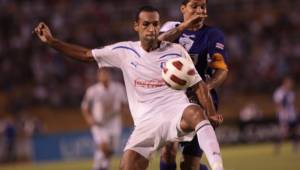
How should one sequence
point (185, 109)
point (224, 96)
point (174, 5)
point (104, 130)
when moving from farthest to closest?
point (174, 5) → point (224, 96) → point (104, 130) → point (185, 109)

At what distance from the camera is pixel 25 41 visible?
99.7 ft

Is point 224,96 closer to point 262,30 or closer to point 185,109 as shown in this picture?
point 262,30

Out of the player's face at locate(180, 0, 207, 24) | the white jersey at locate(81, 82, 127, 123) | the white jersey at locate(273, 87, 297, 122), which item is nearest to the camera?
the player's face at locate(180, 0, 207, 24)

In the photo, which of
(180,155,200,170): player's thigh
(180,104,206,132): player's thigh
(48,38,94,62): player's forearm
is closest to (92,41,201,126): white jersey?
(48,38,94,62): player's forearm

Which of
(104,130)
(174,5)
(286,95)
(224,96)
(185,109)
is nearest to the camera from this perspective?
(185,109)

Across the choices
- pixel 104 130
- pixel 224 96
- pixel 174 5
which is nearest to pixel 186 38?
pixel 104 130

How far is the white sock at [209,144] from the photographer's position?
7344mm

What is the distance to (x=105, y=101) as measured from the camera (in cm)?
1722

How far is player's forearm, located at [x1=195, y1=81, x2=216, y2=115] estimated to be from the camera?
318 inches

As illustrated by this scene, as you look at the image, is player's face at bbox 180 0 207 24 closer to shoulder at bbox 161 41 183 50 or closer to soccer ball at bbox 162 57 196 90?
shoulder at bbox 161 41 183 50

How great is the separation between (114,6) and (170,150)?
24392 millimetres

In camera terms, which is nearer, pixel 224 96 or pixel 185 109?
pixel 185 109

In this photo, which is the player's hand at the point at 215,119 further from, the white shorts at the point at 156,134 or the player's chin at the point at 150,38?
the player's chin at the point at 150,38

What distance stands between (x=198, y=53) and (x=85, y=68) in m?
21.0
